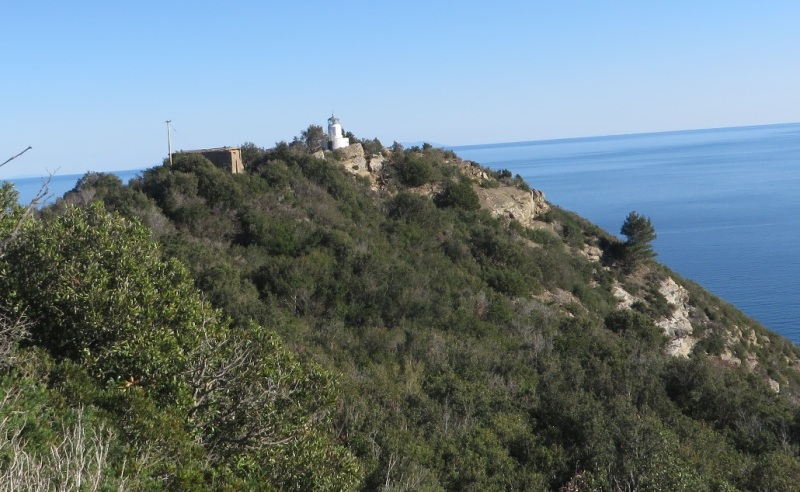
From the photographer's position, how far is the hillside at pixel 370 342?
7441 mm

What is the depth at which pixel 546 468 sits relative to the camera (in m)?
12.0

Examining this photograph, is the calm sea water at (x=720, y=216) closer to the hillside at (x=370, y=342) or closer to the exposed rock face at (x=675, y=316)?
the exposed rock face at (x=675, y=316)

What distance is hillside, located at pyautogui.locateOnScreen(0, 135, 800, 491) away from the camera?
7441mm

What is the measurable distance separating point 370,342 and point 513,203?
52.2 ft

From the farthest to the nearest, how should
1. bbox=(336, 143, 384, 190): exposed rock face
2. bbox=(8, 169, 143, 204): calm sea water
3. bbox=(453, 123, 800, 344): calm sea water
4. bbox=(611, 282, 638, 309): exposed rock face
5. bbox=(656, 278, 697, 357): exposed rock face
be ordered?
bbox=(453, 123, 800, 344): calm sea water
bbox=(336, 143, 384, 190): exposed rock face
bbox=(611, 282, 638, 309): exposed rock face
bbox=(656, 278, 697, 357): exposed rock face
bbox=(8, 169, 143, 204): calm sea water

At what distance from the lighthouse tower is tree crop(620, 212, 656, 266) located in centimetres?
1275

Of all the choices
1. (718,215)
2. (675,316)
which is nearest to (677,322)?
(675,316)

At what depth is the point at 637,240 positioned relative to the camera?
2952cm

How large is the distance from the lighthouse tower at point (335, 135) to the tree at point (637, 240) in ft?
41.8

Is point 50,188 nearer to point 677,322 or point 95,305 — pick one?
point 95,305

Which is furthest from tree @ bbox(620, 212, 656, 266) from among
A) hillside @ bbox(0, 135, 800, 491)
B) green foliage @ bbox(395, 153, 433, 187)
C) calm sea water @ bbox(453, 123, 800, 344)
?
calm sea water @ bbox(453, 123, 800, 344)

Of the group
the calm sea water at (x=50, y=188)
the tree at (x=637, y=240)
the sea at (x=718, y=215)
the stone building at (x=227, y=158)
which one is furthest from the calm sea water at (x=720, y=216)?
the calm sea water at (x=50, y=188)

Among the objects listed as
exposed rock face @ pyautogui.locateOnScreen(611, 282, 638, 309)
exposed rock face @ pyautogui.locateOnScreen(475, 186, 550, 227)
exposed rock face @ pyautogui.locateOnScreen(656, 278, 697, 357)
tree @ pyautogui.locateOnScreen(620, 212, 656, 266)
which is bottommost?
exposed rock face @ pyautogui.locateOnScreen(656, 278, 697, 357)

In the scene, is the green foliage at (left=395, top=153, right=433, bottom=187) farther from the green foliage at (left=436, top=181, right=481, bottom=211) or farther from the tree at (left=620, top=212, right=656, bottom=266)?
the tree at (left=620, top=212, right=656, bottom=266)
